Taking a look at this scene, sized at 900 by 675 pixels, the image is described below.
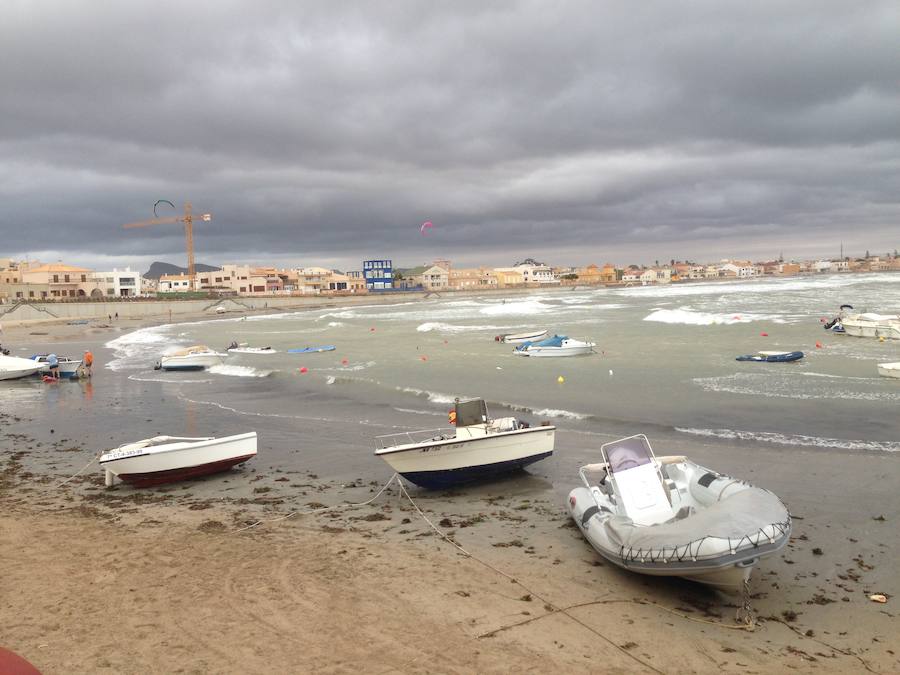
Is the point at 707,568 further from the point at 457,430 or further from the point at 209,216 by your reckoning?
the point at 209,216

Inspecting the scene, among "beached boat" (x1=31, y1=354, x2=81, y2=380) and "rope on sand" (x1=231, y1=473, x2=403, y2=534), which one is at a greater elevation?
"beached boat" (x1=31, y1=354, x2=81, y2=380)

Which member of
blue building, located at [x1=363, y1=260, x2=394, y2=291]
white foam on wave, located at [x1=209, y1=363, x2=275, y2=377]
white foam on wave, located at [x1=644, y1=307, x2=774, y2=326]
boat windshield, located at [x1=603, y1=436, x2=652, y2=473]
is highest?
→ blue building, located at [x1=363, y1=260, x2=394, y2=291]

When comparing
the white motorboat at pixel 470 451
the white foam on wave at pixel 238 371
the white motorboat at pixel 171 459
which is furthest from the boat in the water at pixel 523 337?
the white motorboat at pixel 171 459

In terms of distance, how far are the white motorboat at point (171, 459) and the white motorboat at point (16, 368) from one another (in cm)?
2182

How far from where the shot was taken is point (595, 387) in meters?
24.7

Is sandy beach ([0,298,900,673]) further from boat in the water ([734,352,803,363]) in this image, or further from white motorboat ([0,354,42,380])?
white motorboat ([0,354,42,380])

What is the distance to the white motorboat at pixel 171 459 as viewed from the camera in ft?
41.9

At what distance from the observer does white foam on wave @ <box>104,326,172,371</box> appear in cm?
3712

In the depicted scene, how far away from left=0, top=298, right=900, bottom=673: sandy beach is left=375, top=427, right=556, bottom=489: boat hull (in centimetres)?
39

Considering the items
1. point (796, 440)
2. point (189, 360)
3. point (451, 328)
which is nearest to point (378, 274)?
point (451, 328)

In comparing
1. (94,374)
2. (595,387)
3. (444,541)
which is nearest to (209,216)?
(94,374)

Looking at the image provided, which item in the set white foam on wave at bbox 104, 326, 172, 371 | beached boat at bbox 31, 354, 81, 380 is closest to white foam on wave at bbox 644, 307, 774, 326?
white foam on wave at bbox 104, 326, 172, 371

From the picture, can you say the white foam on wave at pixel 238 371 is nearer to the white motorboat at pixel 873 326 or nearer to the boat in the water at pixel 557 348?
the boat in the water at pixel 557 348

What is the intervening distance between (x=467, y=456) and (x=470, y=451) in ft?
0.40
